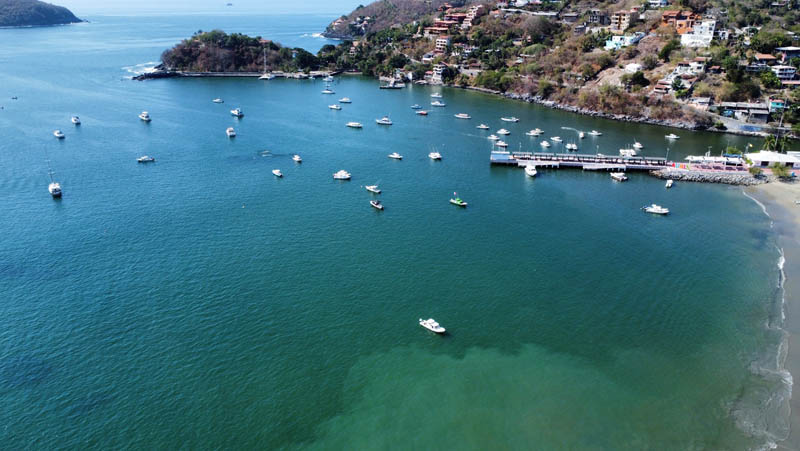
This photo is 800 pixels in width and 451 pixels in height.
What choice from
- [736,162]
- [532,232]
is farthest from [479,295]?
[736,162]

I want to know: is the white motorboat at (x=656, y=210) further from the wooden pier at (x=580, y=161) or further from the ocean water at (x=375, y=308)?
the wooden pier at (x=580, y=161)

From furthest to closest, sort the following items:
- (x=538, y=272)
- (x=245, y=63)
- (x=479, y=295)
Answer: (x=245, y=63)
(x=538, y=272)
(x=479, y=295)

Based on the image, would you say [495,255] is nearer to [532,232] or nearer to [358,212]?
[532,232]

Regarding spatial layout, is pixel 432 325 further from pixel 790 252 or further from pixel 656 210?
pixel 790 252

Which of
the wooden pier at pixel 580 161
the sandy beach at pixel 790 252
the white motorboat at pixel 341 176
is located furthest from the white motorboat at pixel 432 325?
the wooden pier at pixel 580 161

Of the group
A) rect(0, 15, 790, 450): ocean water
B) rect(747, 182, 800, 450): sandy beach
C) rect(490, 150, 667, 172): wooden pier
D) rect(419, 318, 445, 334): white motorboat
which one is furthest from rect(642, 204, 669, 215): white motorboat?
rect(419, 318, 445, 334): white motorboat

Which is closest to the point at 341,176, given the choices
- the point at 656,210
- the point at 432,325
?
the point at 432,325
